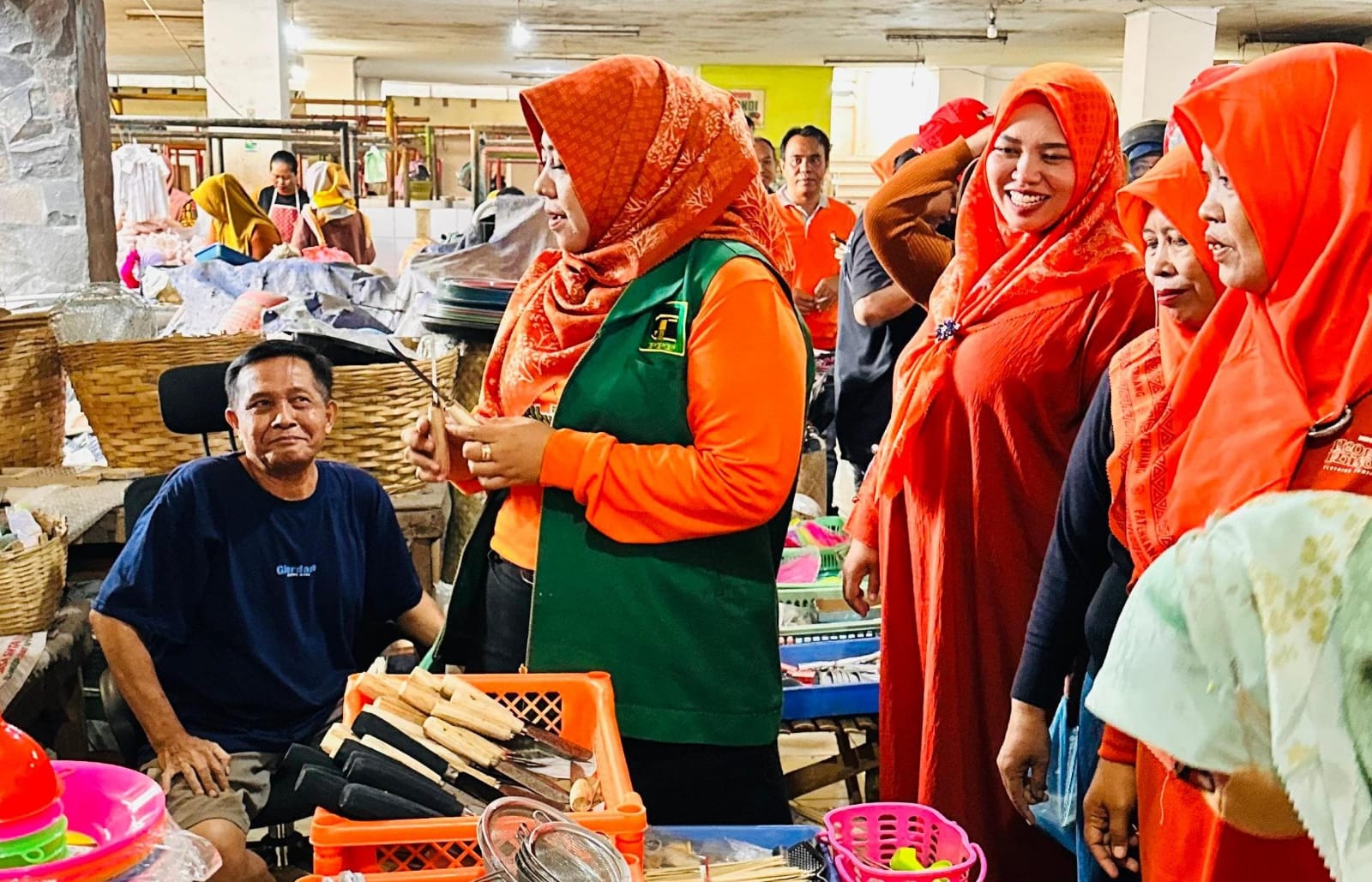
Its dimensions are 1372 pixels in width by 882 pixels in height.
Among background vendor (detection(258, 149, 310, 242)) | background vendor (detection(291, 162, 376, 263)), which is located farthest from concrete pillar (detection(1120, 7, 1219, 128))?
background vendor (detection(258, 149, 310, 242))

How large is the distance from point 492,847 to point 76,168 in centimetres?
352

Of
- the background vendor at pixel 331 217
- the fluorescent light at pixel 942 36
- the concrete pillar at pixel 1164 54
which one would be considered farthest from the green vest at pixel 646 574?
the fluorescent light at pixel 942 36


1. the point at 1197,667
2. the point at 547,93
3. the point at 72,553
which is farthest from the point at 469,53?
the point at 1197,667

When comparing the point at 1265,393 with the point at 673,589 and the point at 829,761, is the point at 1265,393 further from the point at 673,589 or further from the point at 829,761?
the point at 829,761

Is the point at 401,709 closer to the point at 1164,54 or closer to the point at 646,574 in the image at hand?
the point at 646,574

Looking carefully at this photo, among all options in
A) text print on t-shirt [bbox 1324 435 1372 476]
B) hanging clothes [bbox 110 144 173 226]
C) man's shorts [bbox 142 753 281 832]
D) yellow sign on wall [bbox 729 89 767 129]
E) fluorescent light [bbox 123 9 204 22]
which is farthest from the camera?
yellow sign on wall [bbox 729 89 767 129]

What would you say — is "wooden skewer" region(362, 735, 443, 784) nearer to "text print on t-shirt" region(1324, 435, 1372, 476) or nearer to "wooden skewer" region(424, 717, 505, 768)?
"wooden skewer" region(424, 717, 505, 768)

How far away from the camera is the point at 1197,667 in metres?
0.81

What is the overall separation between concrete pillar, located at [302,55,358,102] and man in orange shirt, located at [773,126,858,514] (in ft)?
40.3

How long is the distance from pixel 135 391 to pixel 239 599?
117cm

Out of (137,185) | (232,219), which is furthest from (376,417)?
(137,185)

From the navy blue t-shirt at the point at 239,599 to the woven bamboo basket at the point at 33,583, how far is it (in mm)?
315

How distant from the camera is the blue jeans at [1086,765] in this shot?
183cm

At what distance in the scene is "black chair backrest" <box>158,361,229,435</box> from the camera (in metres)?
2.80
